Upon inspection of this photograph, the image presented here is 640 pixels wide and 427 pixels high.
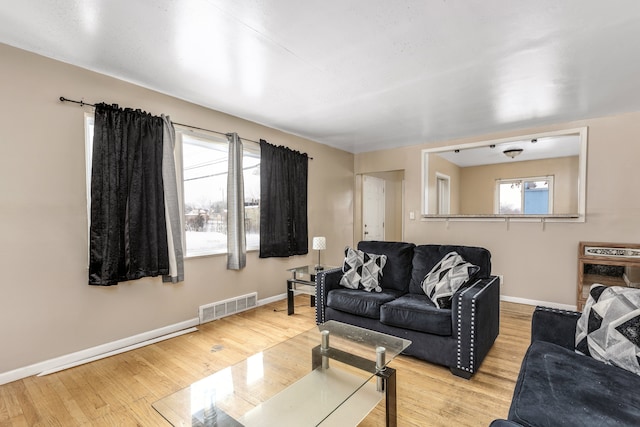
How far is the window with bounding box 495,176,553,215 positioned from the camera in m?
4.69

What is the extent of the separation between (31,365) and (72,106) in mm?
2058

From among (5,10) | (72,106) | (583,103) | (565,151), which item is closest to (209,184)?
(72,106)

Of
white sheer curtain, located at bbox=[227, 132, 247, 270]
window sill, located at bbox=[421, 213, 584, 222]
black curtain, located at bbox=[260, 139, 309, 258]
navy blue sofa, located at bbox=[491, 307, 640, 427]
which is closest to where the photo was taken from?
navy blue sofa, located at bbox=[491, 307, 640, 427]

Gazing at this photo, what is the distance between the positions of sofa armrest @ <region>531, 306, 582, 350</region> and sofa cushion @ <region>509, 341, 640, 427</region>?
0.71 ft

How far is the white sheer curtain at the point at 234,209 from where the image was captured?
11.7ft

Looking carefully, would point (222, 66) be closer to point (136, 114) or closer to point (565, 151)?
point (136, 114)

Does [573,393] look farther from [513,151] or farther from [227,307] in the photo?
[513,151]

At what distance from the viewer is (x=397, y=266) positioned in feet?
10.2

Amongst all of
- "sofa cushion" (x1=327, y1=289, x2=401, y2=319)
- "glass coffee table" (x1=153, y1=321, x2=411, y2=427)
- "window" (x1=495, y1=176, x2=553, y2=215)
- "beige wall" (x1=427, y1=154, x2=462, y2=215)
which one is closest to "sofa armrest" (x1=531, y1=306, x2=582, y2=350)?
"glass coffee table" (x1=153, y1=321, x2=411, y2=427)

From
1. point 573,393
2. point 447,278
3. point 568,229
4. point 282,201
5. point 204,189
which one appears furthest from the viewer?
point 282,201

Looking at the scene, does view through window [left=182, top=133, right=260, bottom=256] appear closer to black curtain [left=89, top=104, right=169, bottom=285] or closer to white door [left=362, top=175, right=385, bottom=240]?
black curtain [left=89, top=104, right=169, bottom=285]

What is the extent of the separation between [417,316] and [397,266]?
2.61 ft

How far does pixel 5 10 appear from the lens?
70.6 inches

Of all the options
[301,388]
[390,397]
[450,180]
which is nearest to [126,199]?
[301,388]
